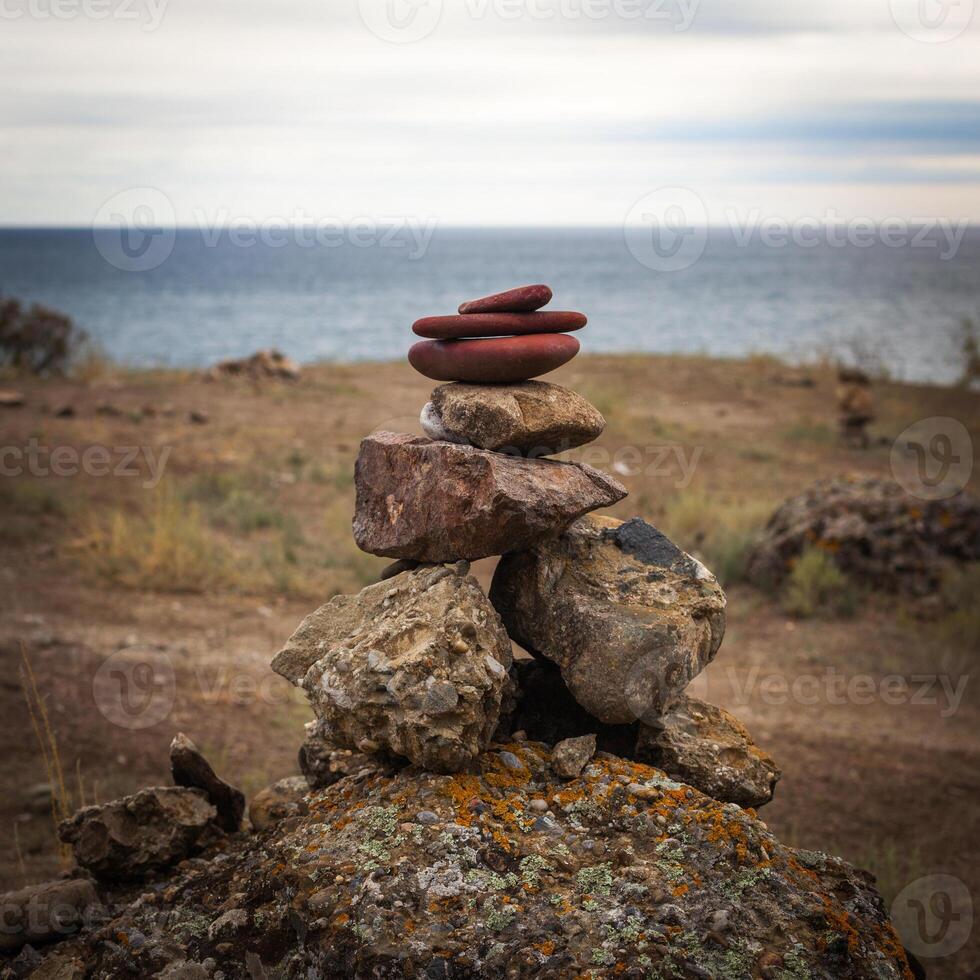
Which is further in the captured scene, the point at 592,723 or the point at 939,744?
the point at 939,744

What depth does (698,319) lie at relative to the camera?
62.7 m

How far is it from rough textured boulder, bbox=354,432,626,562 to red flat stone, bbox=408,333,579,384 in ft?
1.24

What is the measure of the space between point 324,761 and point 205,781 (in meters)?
0.68

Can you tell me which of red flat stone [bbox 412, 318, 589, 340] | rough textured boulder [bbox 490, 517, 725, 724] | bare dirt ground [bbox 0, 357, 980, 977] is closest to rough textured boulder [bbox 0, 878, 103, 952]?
bare dirt ground [bbox 0, 357, 980, 977]

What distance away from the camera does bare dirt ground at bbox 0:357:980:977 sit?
6.58m

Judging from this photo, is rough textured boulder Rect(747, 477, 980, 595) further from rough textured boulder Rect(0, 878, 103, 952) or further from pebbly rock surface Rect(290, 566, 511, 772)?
rough textured boulder Rect(0, 878, 103, 952)

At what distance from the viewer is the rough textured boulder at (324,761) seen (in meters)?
4.46

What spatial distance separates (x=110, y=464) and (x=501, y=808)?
11064mm

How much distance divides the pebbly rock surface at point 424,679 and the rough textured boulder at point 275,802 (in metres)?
0.87

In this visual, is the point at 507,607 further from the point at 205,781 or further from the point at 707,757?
the point at 205,781

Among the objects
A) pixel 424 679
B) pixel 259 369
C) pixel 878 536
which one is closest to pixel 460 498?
pixel 424 679

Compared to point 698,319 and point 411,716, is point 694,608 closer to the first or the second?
point 411,716

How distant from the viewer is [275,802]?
464cm

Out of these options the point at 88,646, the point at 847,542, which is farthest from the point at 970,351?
the point at 88,646
